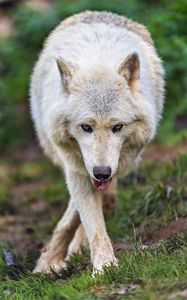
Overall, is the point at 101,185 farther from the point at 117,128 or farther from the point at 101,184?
the point at 117,128

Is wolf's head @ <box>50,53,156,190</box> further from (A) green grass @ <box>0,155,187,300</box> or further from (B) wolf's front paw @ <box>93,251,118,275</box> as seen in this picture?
(A) green grass @ <box>0,155,187,300</box>

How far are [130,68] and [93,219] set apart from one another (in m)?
1.37

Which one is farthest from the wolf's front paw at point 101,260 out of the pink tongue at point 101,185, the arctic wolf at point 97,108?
the pink tongue at point 101,185

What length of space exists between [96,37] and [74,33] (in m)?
0.36

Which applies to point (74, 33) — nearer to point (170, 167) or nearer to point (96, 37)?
point (96, 37)

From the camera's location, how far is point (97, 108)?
6320mm

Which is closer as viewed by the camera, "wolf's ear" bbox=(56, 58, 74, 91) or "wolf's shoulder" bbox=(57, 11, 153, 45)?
"wolf's ear" bbox=(56, 58, 74, 91)

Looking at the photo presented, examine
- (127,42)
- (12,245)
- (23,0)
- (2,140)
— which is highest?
(23,0)

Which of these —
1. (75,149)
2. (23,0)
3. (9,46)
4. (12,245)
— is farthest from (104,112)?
(23,0)

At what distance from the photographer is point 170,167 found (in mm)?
9195

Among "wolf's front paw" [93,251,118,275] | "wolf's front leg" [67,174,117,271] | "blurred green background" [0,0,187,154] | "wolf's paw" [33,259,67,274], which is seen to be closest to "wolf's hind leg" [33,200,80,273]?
"wolf's paw" [33,259,67,274]

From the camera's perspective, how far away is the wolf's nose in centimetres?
609

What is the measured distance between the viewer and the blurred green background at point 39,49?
410 inches

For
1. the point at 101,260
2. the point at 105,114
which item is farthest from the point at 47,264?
the point at 105,114
